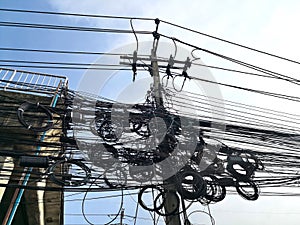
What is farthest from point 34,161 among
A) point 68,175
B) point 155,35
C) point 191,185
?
point 155,35

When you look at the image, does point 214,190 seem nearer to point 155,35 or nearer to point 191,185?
point 191,185

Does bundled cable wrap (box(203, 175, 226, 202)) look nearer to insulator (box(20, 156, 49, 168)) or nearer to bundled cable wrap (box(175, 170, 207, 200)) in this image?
bundled cable wrap (box(175, 170, 207, 200))

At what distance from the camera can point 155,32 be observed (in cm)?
566

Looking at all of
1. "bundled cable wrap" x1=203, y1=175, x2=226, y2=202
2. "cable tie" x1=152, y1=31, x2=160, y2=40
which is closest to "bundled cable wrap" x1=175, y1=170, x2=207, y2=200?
"bundled cable wrap" x1=203, y1=175, x2=226, y2=202

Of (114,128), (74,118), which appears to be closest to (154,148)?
(114,128)

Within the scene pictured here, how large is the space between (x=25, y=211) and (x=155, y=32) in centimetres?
567

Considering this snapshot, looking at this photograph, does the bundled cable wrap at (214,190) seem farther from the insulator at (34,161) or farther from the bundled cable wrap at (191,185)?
the insulator at (34,161)

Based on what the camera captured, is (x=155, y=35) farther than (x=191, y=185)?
Yes

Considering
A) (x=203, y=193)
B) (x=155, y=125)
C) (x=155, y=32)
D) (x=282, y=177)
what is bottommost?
(x=203, y=193)

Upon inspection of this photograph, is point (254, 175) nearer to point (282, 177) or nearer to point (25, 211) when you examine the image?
point (282, 177)

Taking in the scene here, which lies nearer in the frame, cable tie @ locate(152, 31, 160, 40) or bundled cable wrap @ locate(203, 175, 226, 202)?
bundled cable wrap @ locate(203, 175, 226, 202)

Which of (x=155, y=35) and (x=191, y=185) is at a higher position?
(x=155, y=35)

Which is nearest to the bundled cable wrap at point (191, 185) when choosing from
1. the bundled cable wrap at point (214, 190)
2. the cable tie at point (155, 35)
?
the bundled cable wrap at point (214, 190)

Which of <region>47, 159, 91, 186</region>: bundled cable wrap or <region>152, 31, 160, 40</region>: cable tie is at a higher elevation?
<region>152, 31, 160, 40</region>: cable tie
